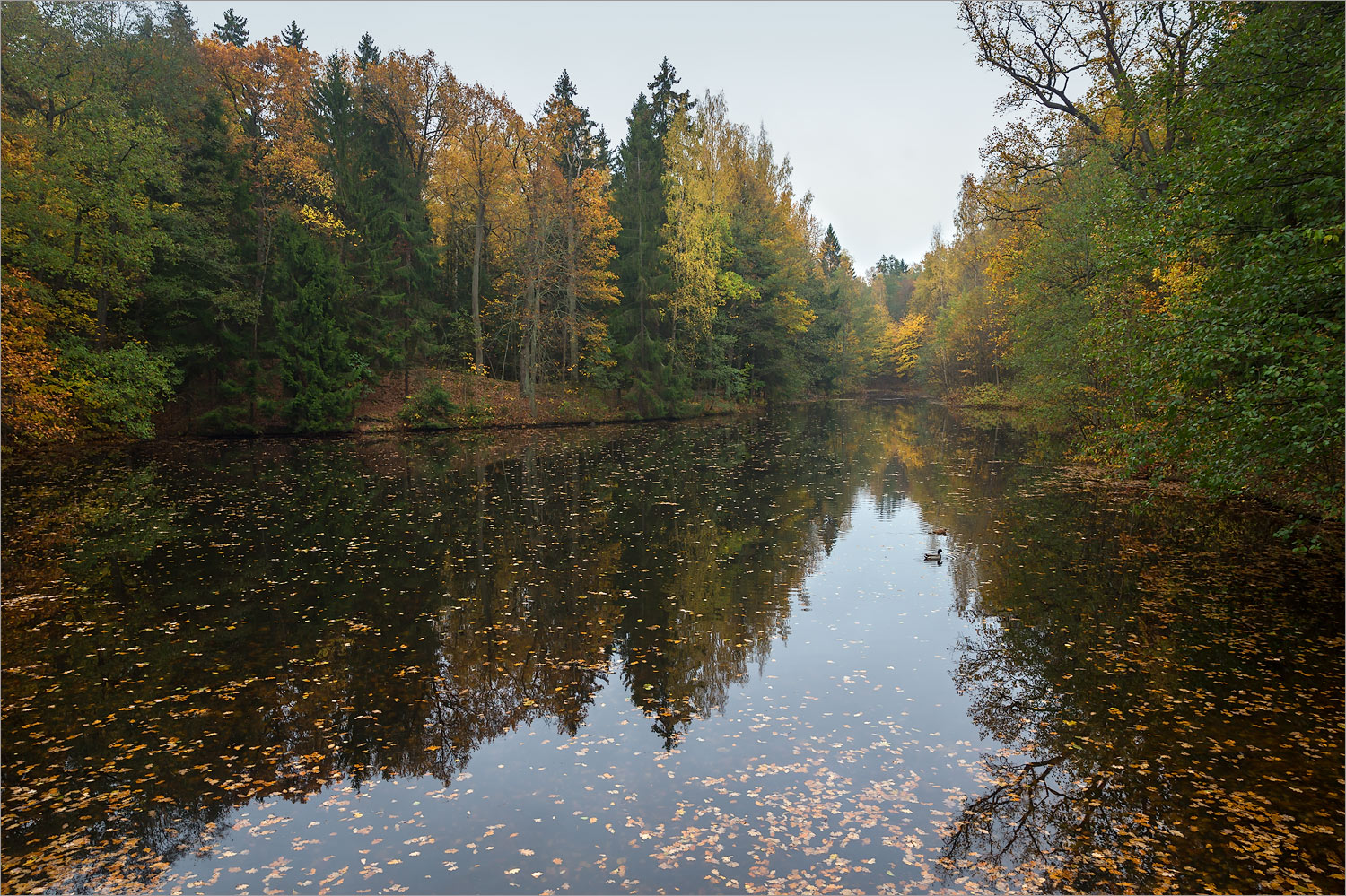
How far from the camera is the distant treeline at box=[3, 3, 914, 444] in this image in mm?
23578

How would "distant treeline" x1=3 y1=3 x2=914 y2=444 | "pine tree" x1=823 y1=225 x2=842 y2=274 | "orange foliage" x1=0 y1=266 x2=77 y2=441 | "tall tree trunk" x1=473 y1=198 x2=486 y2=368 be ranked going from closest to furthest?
"orange foliage" x1=0 y1=266 x2=77 y2=441 → "distant treeline" x1=3 y1=3 x2=914 y2=444 → "tall tree trunk" x1=473 y1=198 x2=486 y2=368 → "pine tree" x1=823 y1=225 x2=842 y2=274

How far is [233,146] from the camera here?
33.7 metres

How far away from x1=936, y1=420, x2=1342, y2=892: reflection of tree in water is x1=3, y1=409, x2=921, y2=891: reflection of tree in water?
289 centimetres

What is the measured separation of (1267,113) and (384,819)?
13338 mm

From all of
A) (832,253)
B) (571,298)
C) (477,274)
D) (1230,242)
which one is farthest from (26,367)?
(832,253)

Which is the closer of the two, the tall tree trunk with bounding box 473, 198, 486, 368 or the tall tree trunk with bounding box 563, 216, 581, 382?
the tall tree trunk with bounding box 473, 198, 486, 368

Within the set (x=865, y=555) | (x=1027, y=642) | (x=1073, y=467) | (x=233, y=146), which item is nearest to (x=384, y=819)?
(x=1027, y=642)

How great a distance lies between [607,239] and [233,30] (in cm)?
3587

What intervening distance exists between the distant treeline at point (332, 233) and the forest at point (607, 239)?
17cm

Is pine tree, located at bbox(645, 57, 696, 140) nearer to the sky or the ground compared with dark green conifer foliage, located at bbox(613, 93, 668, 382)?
nearer to the sky

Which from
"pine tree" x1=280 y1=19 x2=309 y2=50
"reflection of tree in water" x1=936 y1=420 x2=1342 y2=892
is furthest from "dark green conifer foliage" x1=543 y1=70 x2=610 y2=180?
"reflection of tree in water" x1=936 y1=420 x2=1342 y2=892

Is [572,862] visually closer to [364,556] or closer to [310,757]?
[310,757]

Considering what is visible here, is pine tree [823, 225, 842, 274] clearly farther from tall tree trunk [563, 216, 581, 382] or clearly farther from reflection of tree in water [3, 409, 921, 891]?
reflection of tree in water [3, 409, 921, 891]

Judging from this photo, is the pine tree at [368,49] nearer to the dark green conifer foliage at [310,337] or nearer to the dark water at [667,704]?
the dark green conifer foliage at [310,337]
